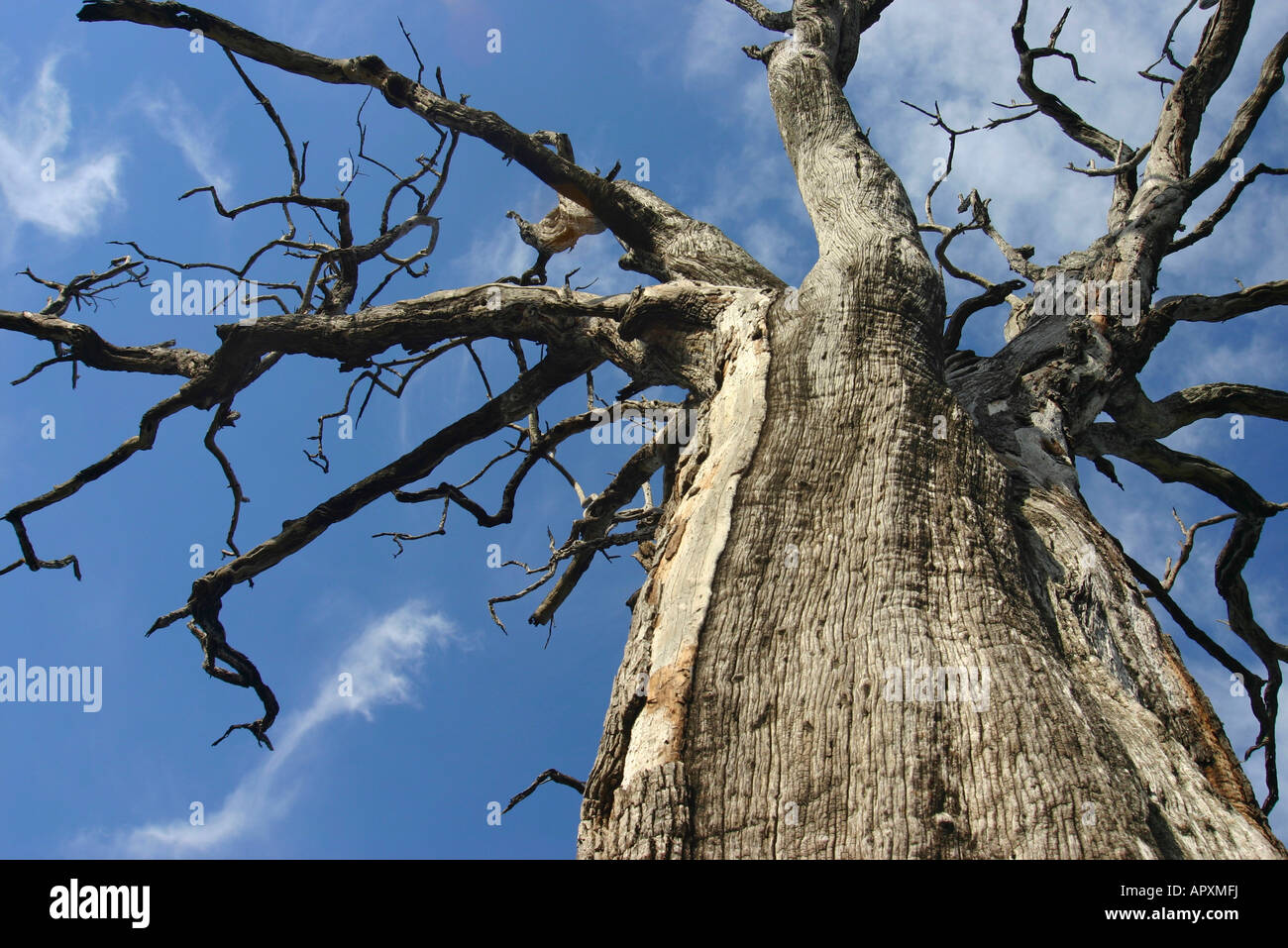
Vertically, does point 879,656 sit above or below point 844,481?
below

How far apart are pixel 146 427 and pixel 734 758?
315cm

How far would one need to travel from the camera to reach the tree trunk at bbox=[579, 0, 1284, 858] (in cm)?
158

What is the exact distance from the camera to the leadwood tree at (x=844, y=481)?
1635 millimetres

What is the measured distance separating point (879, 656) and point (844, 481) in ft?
1.73

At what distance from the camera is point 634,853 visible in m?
1.56

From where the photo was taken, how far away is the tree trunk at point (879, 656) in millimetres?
1577

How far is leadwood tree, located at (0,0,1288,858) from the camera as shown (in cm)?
163

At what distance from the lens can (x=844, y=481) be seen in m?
2.19

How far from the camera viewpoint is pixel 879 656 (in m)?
1.80

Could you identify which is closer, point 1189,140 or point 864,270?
point 864,270

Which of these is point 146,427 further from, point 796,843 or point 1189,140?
point 1189,140

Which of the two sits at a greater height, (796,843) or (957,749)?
(957,749)
